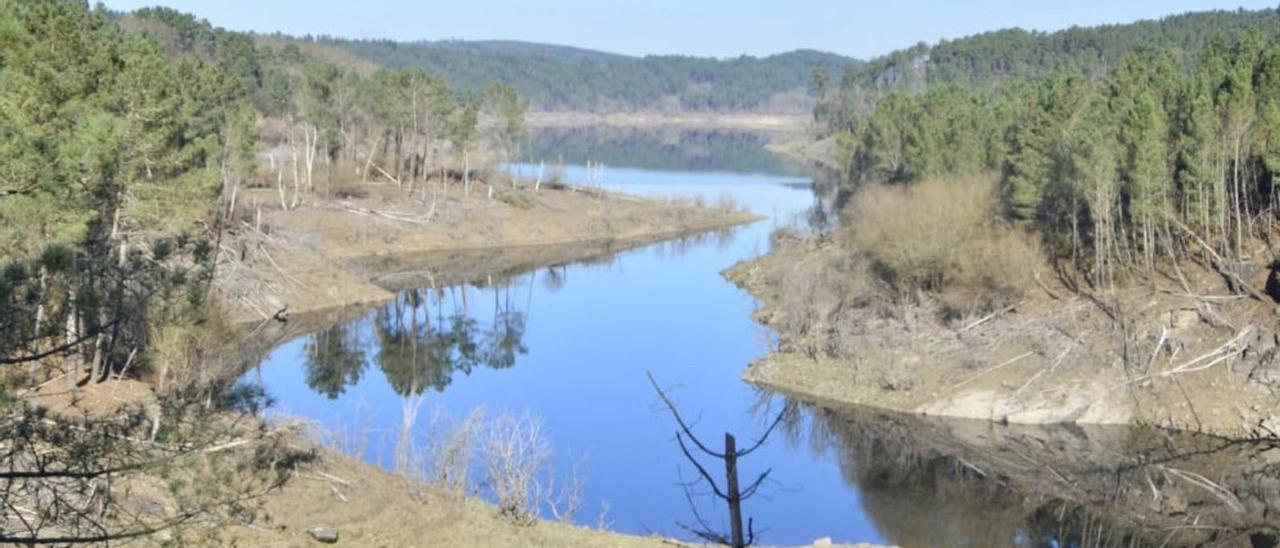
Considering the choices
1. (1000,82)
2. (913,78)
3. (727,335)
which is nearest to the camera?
(727,335)

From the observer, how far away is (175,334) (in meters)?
19.0

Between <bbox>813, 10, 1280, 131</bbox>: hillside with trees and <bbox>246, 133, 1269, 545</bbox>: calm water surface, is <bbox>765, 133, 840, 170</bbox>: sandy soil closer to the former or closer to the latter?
<bbox>813, 10, 1280, 131</bbox>: hillside with trees

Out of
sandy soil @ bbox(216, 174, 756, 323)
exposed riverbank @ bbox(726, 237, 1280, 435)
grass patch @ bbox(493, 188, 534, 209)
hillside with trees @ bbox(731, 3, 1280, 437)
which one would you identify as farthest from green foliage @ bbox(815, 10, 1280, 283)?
grass patch @ bbox(493, 188, 534, 209)

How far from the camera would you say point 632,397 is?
3653 centimetres

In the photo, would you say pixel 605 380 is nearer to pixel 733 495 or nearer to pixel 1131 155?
pixel 1131 155

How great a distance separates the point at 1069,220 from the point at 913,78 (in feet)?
299

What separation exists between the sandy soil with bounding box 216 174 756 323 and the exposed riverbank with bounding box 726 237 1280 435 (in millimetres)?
18142

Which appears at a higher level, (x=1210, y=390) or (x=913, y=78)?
(x=913, y=78)

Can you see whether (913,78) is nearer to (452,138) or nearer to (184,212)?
(452,138)

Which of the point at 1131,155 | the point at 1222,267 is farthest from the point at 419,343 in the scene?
the point at 1222,267

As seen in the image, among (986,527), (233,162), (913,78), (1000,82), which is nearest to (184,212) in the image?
(986,527)

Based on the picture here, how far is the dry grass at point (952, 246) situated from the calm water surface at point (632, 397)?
5034 mm

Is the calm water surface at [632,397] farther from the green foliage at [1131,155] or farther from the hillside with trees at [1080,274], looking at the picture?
the green foliage at [1131,155]

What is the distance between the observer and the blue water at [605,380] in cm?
2766
